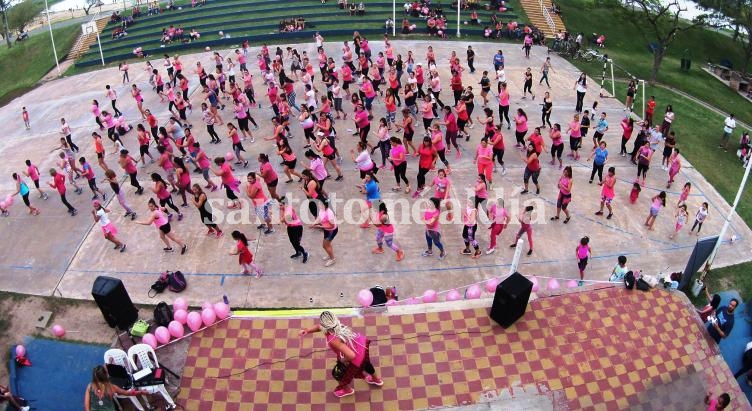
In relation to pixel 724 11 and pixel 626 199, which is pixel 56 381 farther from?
pixel 724 11

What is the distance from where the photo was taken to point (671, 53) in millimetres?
32438

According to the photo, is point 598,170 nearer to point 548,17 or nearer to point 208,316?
point 208,316

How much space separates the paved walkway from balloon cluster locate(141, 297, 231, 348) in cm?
18

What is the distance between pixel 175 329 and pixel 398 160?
646 cm

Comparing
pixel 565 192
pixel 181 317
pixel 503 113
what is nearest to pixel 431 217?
pixel 565 192

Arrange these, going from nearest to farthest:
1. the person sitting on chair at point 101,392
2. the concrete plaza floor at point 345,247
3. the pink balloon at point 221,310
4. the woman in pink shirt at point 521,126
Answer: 1. the person sitting on chair at point 101,392
2. the pink balloon at point 221,310
3. the concrete plaza floor at point 345,247
4. the woman in pink shirt at point 521,126

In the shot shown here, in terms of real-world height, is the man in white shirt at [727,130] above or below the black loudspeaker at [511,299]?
below

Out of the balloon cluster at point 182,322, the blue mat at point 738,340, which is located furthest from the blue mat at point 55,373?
the blue mat at point 738,340

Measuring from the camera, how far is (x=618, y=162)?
1548 centimetres

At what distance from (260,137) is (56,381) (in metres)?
9.70

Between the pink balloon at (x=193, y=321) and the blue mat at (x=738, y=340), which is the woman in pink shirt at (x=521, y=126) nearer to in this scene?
the blue mat at (x=738, y=340)

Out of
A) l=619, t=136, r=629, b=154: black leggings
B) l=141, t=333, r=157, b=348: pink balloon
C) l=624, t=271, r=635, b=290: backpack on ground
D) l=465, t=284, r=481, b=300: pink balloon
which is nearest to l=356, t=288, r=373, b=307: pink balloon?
l=465, t=284, r=481, b=300: pink balloon

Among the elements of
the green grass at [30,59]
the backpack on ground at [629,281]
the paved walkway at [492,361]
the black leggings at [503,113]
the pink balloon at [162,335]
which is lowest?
the green grass at [30,59]

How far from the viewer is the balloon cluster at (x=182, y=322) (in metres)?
8.78
